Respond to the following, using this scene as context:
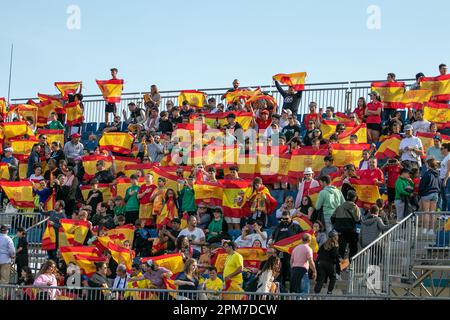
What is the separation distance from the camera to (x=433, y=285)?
25.0 metres

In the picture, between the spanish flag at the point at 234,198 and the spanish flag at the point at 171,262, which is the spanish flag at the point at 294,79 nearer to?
the spanish flag at the point at 234,198

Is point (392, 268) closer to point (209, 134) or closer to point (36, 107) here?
point (209, 134)

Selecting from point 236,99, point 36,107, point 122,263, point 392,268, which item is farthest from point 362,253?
point 36,107

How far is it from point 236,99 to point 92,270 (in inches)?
337

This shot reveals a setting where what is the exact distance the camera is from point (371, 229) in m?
24.6

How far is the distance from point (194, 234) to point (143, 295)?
17.2ft

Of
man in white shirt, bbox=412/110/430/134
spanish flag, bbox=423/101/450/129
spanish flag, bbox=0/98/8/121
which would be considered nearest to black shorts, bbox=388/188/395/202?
man in white shirt, bbox=412/110/430/134

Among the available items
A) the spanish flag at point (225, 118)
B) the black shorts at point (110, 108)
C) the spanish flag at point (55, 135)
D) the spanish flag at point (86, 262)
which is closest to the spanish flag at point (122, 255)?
the spanish flag at point (86, 262)

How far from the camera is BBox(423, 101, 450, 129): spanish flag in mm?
29656

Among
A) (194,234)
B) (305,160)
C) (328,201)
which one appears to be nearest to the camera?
(328,201)

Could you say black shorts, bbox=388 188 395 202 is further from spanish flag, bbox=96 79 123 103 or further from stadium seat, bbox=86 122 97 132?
stadium seat, bbox=86 122 97 132

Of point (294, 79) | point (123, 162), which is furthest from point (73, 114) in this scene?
point (294, 79)

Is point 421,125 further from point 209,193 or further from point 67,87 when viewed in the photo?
point 67,87

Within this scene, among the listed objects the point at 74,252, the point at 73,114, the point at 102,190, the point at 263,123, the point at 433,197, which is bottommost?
the point at 74,252
